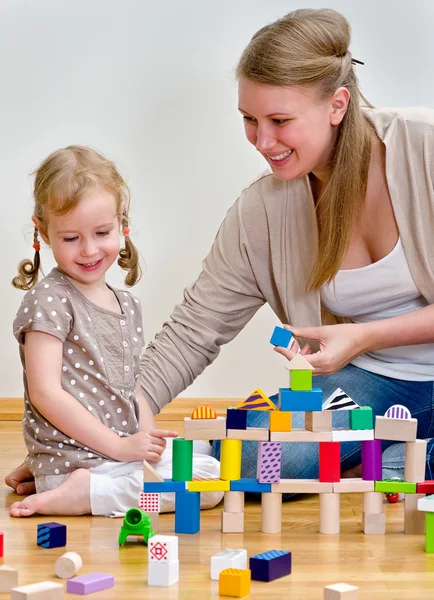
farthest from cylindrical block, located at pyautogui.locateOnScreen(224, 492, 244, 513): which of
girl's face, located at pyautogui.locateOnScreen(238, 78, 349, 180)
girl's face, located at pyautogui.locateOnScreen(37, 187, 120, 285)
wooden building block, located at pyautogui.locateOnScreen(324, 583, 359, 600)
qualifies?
girl's face, located at pyautogui.locateOnScreen(238, 78, 349, 180)

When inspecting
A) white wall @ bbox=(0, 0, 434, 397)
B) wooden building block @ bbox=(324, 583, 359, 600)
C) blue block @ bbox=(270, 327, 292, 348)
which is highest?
white wall @ bbox=(0, 0, 434, 397)

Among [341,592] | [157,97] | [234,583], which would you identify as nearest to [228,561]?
[234,583]

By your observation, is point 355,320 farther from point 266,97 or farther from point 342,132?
point 266,97

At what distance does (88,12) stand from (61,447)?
128 cm

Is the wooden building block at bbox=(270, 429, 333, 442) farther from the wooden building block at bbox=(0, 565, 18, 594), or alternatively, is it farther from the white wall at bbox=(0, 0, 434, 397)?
the white wall at bbox=(0, 0, 434, 397)

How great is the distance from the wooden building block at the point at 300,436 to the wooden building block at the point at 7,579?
388 mm

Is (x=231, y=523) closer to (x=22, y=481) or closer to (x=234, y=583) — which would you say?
(x=234, y=583)

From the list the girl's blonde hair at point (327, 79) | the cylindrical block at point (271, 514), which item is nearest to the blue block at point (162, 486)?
the cylindrical block at point (271, 514)

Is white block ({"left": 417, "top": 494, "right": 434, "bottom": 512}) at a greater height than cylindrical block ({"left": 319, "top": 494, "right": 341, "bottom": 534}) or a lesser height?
greater

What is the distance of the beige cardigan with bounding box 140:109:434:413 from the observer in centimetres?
157

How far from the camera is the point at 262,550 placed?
3.95ft

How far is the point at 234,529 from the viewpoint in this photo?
1.29 m

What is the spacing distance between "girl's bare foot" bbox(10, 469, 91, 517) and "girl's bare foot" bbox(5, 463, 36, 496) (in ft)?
0.38

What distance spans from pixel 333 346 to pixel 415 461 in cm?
28
